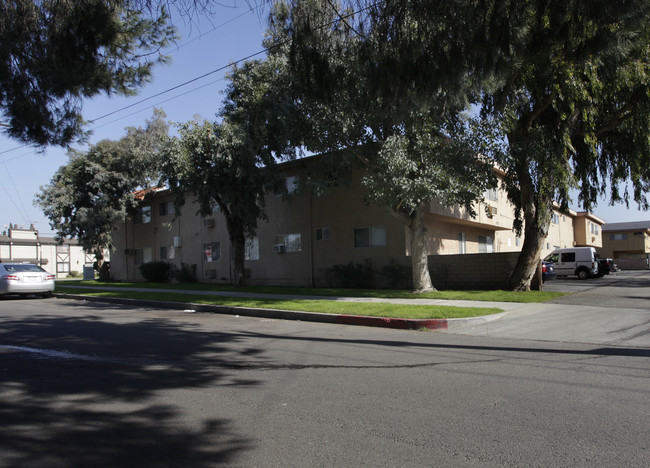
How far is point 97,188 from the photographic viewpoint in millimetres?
28844

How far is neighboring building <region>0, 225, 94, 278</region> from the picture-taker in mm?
55844

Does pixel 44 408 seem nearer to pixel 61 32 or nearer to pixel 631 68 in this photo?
pixel 61 32

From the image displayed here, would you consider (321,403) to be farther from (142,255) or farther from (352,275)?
(142,255)

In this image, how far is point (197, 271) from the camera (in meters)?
28.3

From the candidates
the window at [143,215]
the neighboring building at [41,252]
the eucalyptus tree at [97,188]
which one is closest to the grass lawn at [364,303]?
the eucalyptus tree at [97,188]

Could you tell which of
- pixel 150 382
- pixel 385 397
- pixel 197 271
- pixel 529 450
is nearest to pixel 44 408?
pixel 150 382

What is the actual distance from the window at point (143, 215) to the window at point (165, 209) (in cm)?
134

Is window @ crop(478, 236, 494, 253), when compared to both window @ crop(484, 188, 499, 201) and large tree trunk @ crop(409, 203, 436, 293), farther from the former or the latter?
large tree trunk @ crop(409, 203, 436, 293)

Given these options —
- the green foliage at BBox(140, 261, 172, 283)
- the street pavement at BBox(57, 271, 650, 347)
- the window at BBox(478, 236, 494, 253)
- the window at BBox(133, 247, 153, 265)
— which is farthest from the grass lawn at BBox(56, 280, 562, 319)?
the window at BBox(478, 236, 494, 253)

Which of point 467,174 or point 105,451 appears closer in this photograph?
point 105,451

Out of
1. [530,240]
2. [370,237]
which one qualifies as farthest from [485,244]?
[530,240]

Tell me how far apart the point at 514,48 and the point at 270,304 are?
10.0 m

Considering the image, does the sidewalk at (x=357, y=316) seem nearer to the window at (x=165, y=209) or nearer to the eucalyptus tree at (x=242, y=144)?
the eucalyptus tree at (x=242, y=144)

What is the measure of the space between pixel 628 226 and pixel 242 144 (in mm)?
66144
